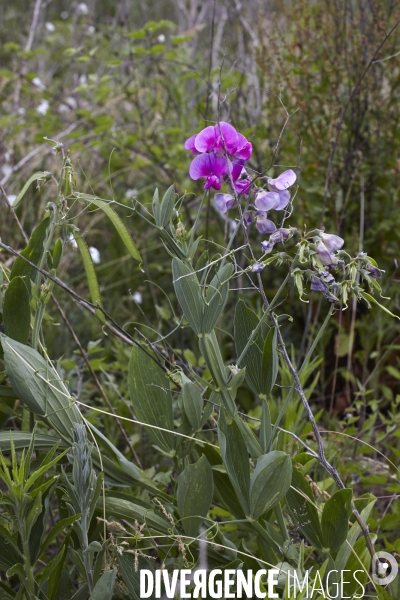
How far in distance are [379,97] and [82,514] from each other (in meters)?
1.66

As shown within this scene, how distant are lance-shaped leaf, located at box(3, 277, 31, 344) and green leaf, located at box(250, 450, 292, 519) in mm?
416

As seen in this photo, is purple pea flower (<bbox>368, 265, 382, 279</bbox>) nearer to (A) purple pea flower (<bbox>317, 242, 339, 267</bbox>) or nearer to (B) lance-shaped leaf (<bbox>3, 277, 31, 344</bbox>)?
(A) purple pea flower (<bbox>317, 242, 339, 267</bbox>)

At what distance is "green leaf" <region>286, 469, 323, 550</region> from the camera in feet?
3.05

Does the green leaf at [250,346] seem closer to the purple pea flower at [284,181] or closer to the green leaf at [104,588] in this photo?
the purple pea flower at [284,181]

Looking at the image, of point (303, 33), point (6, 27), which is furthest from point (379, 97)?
point (6, 27)

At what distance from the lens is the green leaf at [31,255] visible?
1035 mm

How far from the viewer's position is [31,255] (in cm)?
104

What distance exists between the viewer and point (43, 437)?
96 centimetres

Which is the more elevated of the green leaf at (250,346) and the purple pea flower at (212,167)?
the purple pea flower at (212,167)

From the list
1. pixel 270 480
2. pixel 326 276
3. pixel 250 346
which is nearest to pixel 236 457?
pixel 270 480

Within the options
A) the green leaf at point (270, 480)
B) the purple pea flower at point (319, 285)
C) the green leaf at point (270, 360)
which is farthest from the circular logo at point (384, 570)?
the purple pea flower at point (319, 285)

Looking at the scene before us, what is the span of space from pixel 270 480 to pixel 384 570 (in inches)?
10.5

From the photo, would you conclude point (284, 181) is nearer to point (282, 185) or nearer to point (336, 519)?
point (282, 185)

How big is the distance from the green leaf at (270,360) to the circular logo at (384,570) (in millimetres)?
293
